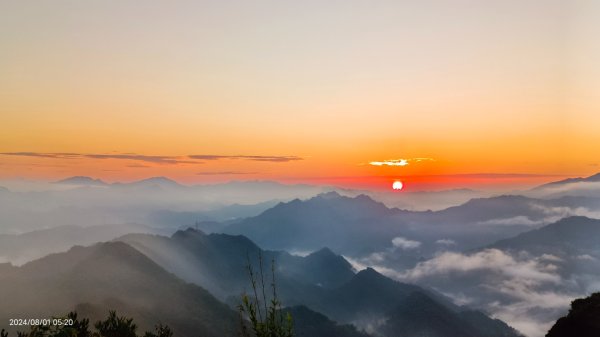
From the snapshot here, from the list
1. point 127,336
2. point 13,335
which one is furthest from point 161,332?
point 13,335

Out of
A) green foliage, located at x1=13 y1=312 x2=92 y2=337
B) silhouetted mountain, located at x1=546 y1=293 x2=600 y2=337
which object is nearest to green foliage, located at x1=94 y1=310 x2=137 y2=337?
green foliage, located at x1=13 y1=312 x2=92 y2=337

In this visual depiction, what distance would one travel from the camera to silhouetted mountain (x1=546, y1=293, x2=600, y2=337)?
5469 cm

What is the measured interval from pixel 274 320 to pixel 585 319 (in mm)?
61039

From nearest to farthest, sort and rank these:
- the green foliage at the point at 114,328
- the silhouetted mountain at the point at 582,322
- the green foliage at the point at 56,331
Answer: the green foliage at the point at 56,331, the green foliage at the point at 114,328, the silhouetted mountain at the point at 582,322

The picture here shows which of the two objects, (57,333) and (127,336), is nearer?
(57,333)

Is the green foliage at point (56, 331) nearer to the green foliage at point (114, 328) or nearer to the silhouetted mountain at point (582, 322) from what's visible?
the green foliage at point (114, 328)

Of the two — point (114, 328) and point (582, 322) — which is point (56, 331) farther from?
point (582, 322)

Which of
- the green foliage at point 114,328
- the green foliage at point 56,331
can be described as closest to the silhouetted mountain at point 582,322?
the green foliage at point 114,328

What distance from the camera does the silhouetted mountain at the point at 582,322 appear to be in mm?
54688

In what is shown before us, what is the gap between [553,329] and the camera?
2393 inches

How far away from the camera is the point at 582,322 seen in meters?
56.8

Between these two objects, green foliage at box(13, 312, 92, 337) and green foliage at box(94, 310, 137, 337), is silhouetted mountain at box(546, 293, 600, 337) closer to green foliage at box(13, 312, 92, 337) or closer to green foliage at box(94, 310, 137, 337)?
green foliage at box(94, 310, 137, 337)

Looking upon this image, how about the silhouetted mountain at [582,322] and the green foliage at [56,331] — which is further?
the silhouetted mountain at [582,322]

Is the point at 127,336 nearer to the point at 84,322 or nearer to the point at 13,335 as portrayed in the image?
→ the point at 84,322
